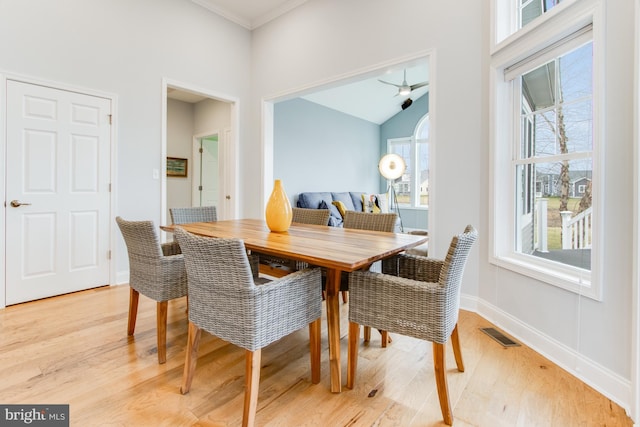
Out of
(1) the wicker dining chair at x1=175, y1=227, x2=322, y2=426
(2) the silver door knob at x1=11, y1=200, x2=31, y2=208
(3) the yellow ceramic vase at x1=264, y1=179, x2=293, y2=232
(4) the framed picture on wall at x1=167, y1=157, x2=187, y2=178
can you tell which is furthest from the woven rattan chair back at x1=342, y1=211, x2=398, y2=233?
(4) the framed picture on wall at x1=167, y1=157, x2=187, y2=178

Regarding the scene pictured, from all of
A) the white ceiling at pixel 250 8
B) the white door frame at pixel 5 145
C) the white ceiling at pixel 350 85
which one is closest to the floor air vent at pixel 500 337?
the white ceiling at pixel 350 85

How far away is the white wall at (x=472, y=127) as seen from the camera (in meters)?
1.53

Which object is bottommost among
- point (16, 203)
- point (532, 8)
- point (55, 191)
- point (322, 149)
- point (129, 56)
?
point (16, 203)

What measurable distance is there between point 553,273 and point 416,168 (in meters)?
5.75

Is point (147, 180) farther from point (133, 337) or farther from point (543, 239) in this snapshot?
point (543, 239)

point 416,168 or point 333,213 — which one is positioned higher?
point 416,168

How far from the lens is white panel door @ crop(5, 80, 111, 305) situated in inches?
107

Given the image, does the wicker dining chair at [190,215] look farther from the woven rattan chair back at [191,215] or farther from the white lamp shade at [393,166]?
the white lamp shade at [393,166]

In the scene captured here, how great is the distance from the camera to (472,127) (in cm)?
259

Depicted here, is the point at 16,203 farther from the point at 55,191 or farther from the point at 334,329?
the point at 334,329

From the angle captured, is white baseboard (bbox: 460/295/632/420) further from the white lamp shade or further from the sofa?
the white lamp shade

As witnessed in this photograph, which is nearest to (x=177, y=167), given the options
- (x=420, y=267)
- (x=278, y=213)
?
(x=278, y=213)
